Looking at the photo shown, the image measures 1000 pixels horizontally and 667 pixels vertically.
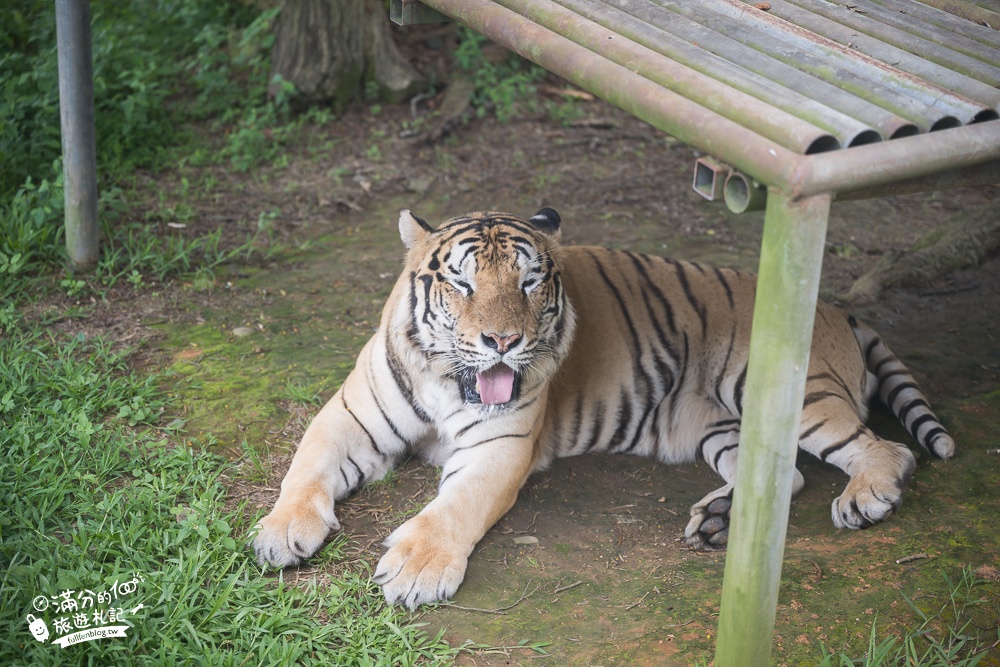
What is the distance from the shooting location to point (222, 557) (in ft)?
10.1

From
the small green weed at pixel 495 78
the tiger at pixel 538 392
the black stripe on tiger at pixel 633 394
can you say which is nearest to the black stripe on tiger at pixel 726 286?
the tiger at pixel 538 392

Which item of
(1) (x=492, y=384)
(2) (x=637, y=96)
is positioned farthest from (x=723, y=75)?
(1) (x=492, y=384)

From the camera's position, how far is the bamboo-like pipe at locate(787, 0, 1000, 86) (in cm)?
269

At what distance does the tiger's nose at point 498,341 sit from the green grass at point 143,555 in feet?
2.68

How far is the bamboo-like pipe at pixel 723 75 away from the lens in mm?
2227

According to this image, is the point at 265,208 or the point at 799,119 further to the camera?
the point at 265,208

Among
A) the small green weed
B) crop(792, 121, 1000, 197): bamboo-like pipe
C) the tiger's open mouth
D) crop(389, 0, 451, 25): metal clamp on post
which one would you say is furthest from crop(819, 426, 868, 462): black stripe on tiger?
the small green weed

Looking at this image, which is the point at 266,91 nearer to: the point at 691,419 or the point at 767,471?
the point at 691,419

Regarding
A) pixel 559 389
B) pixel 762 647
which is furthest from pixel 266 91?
pixel 762 647

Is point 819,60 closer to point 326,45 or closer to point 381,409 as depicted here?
point 381,409

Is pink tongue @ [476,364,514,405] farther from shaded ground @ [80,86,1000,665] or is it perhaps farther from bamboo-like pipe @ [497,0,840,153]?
bamboo-like pipe @ [497,0,840,153]

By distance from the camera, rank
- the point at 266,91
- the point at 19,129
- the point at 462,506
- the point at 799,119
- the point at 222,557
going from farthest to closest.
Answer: the point at 266,91, the point at 19,129, the point at 462,506, the point at 222,557, the point at 799,119

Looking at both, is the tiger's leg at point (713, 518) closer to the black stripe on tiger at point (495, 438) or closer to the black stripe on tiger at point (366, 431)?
the black stripe on tiger at point (495, 438)

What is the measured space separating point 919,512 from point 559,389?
1.35 metres
